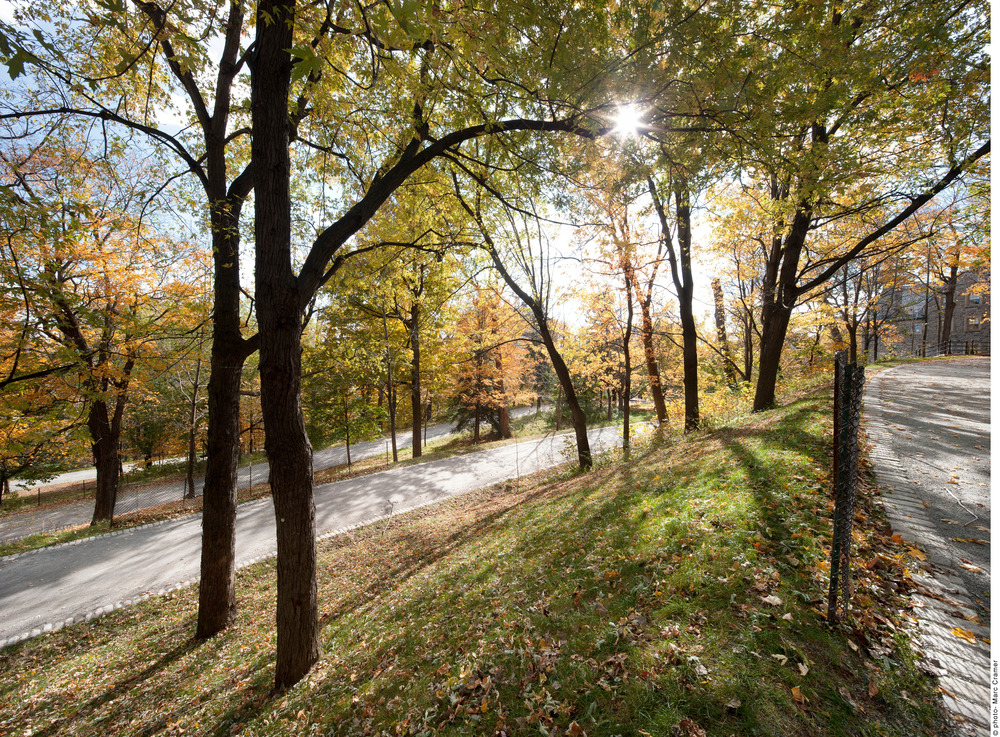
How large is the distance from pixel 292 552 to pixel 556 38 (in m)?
5.44

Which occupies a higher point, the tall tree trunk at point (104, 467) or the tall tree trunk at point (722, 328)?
the tall tree trunk at point (722, 328)

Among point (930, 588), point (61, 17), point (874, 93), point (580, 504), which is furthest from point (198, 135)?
point (930, 588)

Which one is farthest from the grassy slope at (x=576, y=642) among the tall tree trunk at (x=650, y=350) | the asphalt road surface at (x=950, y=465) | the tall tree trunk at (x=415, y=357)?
the tall tree trunk at (x=415, y=357)

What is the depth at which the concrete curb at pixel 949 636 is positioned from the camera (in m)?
1.95

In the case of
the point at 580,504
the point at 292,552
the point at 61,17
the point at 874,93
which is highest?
the point at 61,17

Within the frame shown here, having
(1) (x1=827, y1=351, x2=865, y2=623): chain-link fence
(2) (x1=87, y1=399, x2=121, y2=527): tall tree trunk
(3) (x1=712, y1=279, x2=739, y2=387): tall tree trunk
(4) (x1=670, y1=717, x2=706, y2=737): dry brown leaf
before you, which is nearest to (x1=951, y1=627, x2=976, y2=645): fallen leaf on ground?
(1) (x1=827, y1=351, x2=865, y2=623): chain-link fence

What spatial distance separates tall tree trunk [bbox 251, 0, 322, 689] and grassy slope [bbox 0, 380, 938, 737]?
2.80 ft

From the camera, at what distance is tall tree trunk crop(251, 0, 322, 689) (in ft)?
11.7

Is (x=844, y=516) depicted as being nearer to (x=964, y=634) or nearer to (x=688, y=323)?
(x=964, y=634)

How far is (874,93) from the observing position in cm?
466

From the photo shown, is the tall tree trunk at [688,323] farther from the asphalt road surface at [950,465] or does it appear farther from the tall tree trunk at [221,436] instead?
the tall tree trunk at [221,436]

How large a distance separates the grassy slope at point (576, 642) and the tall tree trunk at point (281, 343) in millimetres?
853

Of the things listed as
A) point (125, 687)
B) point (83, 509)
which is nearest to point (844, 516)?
point (125, 687)

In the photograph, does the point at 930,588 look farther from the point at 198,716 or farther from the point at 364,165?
the point at 364,165
